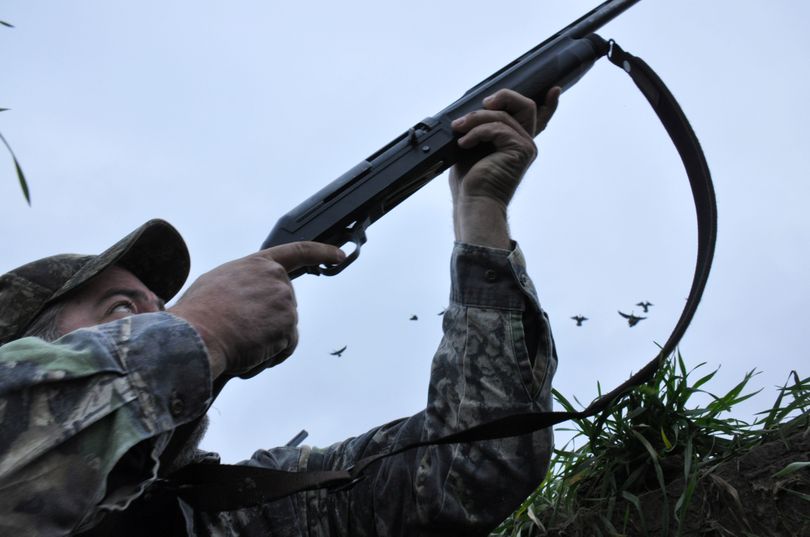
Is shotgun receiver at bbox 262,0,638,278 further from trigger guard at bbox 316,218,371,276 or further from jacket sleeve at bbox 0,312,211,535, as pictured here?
jacket sleeve at bbox 0,312,211,535

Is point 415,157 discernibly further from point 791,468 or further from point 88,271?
point 791,468

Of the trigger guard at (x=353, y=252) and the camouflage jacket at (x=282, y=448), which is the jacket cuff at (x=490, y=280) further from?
the trigger guard at (x=353, y=252)

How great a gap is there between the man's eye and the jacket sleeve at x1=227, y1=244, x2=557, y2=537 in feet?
2.68

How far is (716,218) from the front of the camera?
12.0 feet

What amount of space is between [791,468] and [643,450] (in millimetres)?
567

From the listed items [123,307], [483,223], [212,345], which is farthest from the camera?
[483,223]

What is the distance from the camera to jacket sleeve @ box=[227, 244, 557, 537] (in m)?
2.91

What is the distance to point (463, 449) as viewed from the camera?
2947 millimetres

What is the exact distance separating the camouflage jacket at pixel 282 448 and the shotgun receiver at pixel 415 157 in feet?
1.29

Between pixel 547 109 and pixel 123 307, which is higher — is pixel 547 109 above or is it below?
above

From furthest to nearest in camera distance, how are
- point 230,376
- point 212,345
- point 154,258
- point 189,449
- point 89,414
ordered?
point 154,258, point 189,449, point 230,376, point 212,345, point 89,414

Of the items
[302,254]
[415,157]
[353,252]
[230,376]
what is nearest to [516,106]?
[415,157]

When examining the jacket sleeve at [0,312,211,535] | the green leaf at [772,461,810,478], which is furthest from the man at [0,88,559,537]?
the green leaf at [772,461,810,478]

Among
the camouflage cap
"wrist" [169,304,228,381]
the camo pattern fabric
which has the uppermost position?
the camouflage cap
